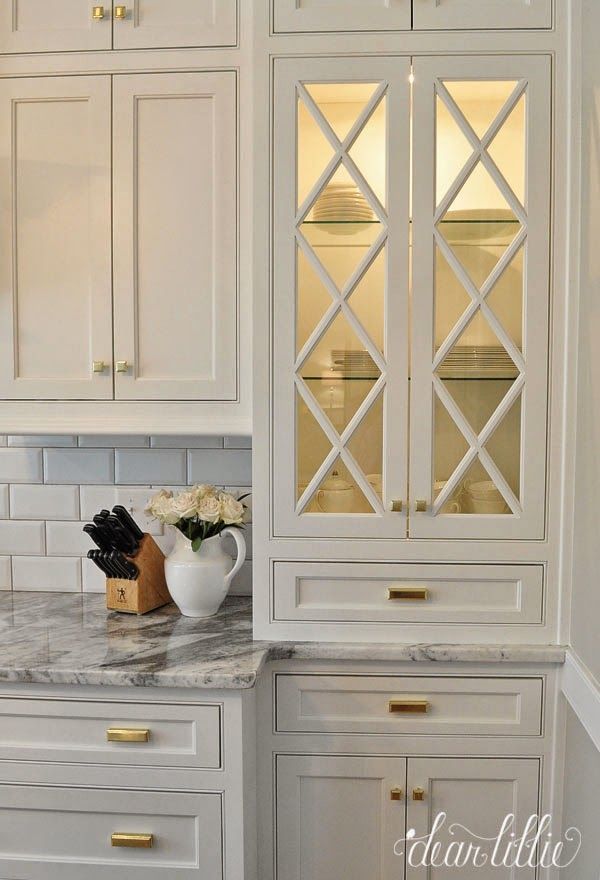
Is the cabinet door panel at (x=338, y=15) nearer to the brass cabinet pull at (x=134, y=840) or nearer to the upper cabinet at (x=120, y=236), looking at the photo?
the upper cabinet at (x=120, y=236)

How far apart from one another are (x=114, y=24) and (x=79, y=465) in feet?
3.92

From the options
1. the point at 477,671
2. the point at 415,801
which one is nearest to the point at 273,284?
the point at 477,671

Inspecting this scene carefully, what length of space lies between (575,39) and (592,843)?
1707mm

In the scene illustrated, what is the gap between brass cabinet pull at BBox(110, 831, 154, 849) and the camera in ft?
5.99

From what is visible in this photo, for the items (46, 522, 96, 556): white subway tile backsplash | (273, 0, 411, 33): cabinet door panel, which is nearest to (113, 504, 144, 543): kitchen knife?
(46, 522, 96, 556): white subway tile backsplash

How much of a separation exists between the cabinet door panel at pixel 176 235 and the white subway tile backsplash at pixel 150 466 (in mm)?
347

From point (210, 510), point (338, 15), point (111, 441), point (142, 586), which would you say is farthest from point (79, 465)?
point (338, 15)

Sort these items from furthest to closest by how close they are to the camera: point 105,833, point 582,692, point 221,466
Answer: point 221,466
point 105,833
point 582,692

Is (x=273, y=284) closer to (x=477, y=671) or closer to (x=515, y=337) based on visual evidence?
(x=515, y=337)

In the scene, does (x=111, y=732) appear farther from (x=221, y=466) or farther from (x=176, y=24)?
(x=176, y=24)

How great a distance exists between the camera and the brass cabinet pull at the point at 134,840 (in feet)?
5.99

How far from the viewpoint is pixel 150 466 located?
243 cm

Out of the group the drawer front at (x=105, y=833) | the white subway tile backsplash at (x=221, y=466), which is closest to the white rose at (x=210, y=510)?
the white subway tile backsplash at (x=221, y=466)

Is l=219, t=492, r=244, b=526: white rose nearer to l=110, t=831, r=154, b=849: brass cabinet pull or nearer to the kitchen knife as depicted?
the kitchen knife
